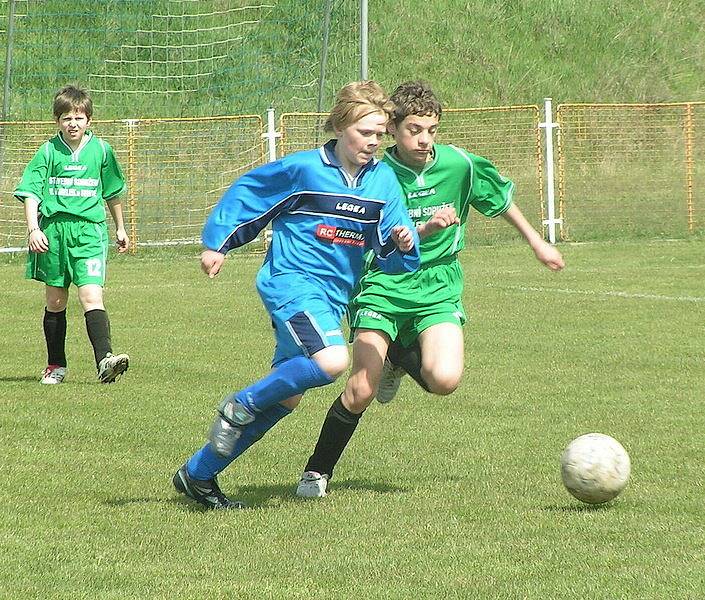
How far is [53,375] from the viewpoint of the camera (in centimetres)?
912

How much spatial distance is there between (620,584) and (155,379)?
5299 millimetres

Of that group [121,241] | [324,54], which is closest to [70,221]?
[121,241]

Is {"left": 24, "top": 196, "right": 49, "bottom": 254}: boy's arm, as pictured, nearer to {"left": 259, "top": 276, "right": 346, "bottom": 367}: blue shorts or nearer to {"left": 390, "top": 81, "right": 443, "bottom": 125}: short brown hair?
{"left": 390, "top": 81, "right": 443, "bottom": 125}: short brown hair

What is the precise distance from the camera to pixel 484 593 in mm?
4254

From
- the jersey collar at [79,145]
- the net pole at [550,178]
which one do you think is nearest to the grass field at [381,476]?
the jersey collar at [79,145]

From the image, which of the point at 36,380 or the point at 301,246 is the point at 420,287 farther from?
→ the point at 36,380

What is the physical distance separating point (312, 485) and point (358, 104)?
1556 mm

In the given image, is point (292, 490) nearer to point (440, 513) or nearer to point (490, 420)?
point (440, 513)

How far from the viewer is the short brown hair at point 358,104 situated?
5.46 meters

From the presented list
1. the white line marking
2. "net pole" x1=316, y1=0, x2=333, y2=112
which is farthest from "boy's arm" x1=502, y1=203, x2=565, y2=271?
"net pole" x1=316, y1=0, x2=333, y2=112

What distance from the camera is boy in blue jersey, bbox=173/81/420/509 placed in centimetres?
538

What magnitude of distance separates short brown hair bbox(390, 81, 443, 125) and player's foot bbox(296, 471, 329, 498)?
Answer: 60.7 inches

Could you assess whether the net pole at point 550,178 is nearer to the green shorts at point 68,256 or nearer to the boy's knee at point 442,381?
the green shorts at point 68,256

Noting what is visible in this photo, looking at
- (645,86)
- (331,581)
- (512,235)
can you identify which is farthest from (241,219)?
(645,86)
